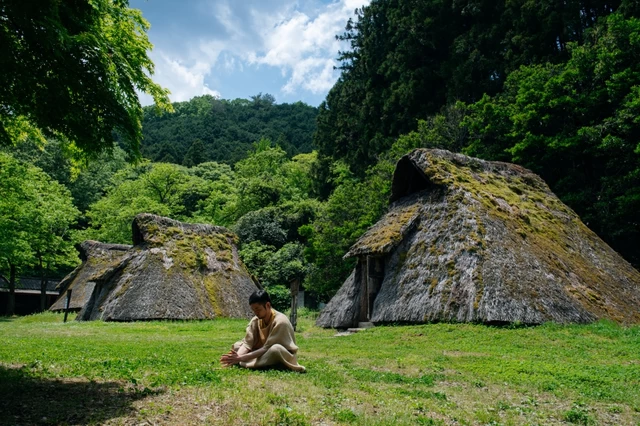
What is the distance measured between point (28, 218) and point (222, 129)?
50.7 m

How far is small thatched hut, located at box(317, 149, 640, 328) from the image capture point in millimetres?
12695

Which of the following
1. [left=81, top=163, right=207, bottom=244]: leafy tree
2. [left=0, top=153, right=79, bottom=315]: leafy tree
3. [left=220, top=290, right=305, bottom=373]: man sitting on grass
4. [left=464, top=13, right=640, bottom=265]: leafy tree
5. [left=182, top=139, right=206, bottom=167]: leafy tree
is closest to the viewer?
[left=220, top=290, right=305, bottom=373]: man sitting on grass

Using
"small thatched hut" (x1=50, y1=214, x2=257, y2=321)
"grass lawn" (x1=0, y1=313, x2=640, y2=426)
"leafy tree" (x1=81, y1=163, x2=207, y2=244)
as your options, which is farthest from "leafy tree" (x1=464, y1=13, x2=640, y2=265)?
"leafy tree" (x1=81, y1=163, x2=207, y2=244)

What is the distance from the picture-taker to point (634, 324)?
13.1m

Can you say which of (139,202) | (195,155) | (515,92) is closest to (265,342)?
(515,92)

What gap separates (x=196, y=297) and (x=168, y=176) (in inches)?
1073

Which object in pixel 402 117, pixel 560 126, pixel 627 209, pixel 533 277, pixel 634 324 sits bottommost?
pixel 634 324

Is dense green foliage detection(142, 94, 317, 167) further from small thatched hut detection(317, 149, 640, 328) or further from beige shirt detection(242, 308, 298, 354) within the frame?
beige shirt detection(242, 308, 298, 354)

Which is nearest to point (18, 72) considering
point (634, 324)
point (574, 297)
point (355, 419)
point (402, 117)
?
point (355, 419)

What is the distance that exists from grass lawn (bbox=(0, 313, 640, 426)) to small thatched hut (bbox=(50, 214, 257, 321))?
33.5 ft

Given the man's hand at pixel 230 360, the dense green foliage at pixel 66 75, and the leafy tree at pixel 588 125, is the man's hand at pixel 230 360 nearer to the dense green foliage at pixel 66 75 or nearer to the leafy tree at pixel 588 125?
the dense green foliage at pixel 66 75

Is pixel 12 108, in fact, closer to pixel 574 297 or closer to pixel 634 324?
pixel 574 297

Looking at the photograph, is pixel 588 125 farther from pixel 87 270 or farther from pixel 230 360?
pixel 87 270

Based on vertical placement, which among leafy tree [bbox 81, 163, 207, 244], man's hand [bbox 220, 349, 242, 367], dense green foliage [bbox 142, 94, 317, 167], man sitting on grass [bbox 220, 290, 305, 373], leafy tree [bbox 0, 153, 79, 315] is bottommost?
man's hand [bbox 220, 349, 242, 367]
